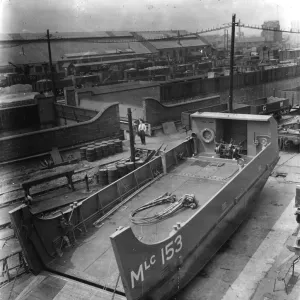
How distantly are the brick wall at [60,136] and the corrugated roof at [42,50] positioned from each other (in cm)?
3298

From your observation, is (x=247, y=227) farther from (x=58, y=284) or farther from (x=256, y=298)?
(x=58, y=284)

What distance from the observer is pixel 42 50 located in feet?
171

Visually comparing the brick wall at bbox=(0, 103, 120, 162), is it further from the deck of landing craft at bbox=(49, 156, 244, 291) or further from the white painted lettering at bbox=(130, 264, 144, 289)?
the white painted lettering at bbox=(130, 264, 144, 289)

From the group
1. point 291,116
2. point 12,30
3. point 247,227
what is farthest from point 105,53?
point 247,227

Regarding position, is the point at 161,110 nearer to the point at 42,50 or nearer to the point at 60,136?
the point at 60,136

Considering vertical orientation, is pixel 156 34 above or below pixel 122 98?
above

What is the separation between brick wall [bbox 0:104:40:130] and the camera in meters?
23.5

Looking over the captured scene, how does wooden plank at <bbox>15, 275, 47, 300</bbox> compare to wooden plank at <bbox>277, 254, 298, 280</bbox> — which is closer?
wooden plank at <bbox>15, 275, 47, 300</bbox>

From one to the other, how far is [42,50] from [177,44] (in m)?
26.8

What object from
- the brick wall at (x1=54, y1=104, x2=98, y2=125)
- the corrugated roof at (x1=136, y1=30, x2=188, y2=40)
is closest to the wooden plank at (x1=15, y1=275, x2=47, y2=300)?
the brick wall at (x1=54, y1=104, x2=98, y2=125)

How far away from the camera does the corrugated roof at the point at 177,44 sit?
65.2 m

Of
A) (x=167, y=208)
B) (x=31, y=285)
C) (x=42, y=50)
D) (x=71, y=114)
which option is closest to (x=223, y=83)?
(x=71, y=114)

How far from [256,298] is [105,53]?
51.5 metres

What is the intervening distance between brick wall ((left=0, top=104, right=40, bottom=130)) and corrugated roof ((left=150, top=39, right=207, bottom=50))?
44.0 meters
